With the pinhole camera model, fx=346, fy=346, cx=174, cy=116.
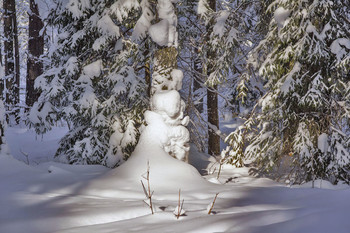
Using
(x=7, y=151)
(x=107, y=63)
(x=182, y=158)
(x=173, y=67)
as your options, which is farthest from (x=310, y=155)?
(x=7, y=151)

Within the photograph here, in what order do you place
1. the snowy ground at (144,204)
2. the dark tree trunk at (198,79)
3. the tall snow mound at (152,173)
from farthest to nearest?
the dark tree trunk at (198,79), the tall snow mound at (152,173), the snowy ground at (144,204)

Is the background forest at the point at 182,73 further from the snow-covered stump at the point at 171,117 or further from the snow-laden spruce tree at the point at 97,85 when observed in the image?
the snow-covered stump at the point at 171,117

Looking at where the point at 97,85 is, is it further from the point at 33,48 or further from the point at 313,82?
the point at 33,48

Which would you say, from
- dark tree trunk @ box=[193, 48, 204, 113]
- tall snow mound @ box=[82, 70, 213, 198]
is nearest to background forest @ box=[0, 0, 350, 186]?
tall snow mound @ box=[82, 70, 213, 198]

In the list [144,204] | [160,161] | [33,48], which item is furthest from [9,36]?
[144,204]

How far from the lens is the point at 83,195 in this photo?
15.0ft

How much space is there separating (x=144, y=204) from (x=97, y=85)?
429 centimetres

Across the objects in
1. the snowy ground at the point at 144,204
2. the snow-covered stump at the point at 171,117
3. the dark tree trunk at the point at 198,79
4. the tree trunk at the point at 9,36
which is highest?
the tree trunk at the point at 9,36

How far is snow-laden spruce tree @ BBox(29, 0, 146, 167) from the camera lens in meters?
7.06

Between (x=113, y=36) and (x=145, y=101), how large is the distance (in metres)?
1.48

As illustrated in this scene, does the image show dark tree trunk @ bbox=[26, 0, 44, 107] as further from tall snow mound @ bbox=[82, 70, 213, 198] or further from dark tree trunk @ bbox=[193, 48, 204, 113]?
tall snow mound @ bbox=[82, 70, 213, 198]

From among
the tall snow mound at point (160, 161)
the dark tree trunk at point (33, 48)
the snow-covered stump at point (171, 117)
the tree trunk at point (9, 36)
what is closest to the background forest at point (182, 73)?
the snow-covered stump at point (171, 117)

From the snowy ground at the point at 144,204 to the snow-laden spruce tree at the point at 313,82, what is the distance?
2.53 feet

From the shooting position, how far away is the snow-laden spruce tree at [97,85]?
7.06 m
